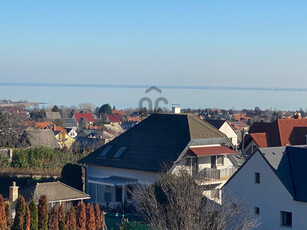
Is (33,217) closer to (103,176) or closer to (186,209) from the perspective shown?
(186,209)

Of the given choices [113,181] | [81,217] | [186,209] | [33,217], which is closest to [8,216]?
[33,217]

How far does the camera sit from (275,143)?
40.0 m

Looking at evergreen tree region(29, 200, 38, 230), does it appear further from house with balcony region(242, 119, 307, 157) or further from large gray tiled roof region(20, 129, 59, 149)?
large gray tiled roof region(20, 129, 59, 149)

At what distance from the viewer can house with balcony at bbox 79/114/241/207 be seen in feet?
102

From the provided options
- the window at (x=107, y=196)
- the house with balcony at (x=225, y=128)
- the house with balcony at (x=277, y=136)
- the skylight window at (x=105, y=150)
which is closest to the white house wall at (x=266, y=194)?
the window at (x=107, y=196)

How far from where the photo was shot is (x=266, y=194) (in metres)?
26.0

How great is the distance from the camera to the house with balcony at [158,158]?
102ft

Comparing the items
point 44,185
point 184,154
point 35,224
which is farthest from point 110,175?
point 35,224

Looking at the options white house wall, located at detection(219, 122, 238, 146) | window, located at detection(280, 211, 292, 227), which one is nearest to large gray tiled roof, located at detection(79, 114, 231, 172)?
window, located at detection(280, 211, 292, 227)

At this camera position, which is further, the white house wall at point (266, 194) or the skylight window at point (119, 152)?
the skylight window at point (119, 152)

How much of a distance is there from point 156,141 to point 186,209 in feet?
38.7

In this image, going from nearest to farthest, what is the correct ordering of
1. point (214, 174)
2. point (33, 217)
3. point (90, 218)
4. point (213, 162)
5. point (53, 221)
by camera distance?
point (33, 217) → point (53, 221) → point (90, 218) → point (214, 174) → point (213, 162)

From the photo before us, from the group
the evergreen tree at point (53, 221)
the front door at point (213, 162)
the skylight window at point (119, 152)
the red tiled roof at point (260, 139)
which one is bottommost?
the evergreen tree at point (53, 221)

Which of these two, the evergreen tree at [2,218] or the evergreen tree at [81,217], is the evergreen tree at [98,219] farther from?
the evergreen tree at [2,218]
